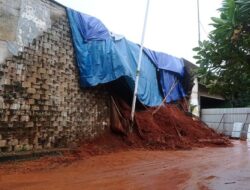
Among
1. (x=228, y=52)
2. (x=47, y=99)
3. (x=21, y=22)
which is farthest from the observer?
(x=47, y=99)

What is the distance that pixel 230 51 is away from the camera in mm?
4125

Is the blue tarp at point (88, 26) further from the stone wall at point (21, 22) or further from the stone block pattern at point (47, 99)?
the stone wall at point (21, 22)

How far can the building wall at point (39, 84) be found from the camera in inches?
324

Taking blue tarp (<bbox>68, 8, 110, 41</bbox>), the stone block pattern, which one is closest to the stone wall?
the stone block pattern

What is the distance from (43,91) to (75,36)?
221cm

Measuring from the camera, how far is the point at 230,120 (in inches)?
828

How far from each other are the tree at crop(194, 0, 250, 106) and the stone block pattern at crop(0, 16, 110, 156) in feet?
16.8

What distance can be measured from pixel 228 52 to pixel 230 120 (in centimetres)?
1772

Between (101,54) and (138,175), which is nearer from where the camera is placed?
(138,175)

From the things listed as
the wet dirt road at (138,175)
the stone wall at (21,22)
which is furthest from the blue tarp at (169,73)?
the wet dirt road at (138,175)

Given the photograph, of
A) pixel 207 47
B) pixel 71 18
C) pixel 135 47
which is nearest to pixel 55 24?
pixel 71 18

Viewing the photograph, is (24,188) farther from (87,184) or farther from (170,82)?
(170,82)

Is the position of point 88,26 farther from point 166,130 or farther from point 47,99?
point 166,130

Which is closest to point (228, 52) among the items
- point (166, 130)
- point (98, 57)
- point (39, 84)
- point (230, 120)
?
point (39, 84)
